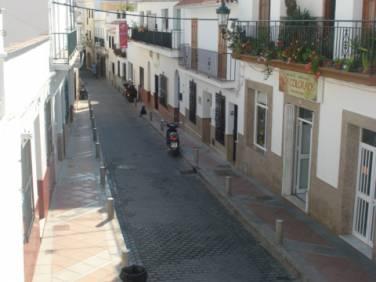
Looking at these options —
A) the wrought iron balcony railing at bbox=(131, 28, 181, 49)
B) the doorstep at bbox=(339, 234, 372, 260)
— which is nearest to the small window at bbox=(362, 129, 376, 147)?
the doorstep at bbox=(339, 234, 372, 260)

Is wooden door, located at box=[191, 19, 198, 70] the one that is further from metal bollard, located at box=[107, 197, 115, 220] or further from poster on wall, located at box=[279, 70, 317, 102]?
metal bollard, located at box=[107, 197, 115, 220]

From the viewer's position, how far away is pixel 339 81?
40.1 ft

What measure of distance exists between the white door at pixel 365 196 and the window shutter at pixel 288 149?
3209 millimetres

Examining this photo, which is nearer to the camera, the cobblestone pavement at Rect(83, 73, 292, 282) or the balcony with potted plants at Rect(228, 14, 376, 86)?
the balcony with potted plants at Rect(228, 14, 376, 86)

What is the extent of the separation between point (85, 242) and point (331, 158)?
217 inches

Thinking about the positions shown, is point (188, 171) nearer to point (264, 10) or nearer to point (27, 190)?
point (264, 10)

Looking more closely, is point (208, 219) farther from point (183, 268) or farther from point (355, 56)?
point (355, 56)

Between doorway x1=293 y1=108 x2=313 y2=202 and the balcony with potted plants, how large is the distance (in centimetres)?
140

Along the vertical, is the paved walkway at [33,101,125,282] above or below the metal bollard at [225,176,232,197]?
below

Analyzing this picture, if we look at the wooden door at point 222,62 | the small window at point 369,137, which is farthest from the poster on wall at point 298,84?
the wooden door at point 222,62

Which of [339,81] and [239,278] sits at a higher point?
[339,81]

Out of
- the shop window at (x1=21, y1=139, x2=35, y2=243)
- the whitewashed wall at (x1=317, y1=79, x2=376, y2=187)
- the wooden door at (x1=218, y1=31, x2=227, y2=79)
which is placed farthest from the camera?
the wooden door at (x1=218, y1=31, x2=227, y2=79)

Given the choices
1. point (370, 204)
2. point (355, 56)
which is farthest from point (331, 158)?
point (355, 56)

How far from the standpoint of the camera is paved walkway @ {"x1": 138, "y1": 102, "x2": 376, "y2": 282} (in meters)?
10.8
